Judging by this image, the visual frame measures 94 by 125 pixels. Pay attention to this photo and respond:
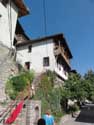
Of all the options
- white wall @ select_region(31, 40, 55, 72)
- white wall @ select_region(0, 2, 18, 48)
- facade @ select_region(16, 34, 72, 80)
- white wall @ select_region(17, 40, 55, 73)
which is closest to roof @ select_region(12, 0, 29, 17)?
white wall @ select_region(0, 2, 18, 48)

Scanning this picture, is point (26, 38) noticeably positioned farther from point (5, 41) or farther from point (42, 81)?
point (5, 41)

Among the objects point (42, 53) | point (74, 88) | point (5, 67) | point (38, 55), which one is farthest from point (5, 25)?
point (38, 55)

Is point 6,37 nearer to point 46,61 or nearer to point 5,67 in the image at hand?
point 5,67

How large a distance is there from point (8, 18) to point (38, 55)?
13.3 m

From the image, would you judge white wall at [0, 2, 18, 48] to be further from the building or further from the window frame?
the window frame

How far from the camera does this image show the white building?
15.6m

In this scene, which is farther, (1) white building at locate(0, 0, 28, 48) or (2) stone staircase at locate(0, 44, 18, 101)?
(1) white building at locate(0, 0, 28, 48)

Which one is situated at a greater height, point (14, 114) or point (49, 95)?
point (49, 95)

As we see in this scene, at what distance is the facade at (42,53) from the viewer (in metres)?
28.1

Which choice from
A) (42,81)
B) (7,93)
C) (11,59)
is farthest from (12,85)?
(42,81)

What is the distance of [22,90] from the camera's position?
625 inches

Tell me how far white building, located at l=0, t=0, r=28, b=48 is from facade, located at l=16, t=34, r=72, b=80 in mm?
10166

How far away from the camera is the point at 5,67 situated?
1500cm

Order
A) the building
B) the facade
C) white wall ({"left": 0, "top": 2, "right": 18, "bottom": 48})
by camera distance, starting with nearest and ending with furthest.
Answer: the building, white wall ({"left": 0, "top": 2, "right": 18, "bottom": 48}), the facade
